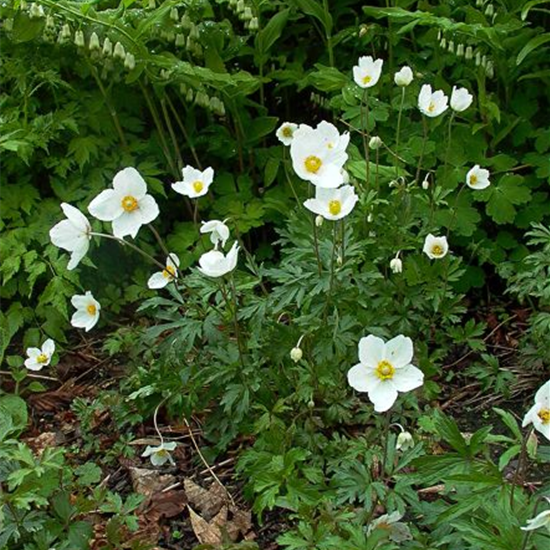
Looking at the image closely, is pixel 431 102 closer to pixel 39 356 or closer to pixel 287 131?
pixel 287 131

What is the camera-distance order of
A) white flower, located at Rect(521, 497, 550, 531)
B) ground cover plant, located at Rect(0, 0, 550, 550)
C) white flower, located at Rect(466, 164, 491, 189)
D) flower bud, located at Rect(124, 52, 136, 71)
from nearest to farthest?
white flower, located at Rect(521, 497, 550, 531) → ground cover plant, located at Rect(0, 0, 550, 550) → white flower, located at Rect(466, 164, 491, 189) → flower bud, located at Rect(124, 52, 136, 71)

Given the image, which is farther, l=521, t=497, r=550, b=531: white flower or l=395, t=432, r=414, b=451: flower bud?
l=395, t=432, r=414, b=451: flower bud

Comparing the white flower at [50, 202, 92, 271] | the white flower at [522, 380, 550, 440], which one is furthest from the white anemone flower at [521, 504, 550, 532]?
the white flower at [50, 202, 92, 271]

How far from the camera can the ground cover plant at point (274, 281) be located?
2041 millimetres

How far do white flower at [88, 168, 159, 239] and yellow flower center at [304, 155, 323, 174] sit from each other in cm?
42

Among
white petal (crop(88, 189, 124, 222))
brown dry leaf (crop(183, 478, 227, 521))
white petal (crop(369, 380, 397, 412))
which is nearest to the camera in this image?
white petal (crop(369, 380, 397, 412))

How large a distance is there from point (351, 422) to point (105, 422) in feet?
2.90

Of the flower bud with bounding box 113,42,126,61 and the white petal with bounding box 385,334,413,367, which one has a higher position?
the flower bud with bounding box 113,42,126,61

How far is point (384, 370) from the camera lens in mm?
1922

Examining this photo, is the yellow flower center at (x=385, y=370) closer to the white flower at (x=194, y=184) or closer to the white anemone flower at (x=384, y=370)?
the white anemone flower at (x=384, y=370)

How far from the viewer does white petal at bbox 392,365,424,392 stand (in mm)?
1887

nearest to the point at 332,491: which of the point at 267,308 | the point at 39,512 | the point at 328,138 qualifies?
the point at 267,308

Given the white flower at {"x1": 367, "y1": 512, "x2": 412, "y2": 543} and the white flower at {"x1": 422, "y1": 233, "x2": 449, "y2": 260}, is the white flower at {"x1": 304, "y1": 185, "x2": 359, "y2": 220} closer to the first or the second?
the white flower at {"x1": 422, "y1": 233, "x2": 449, "y2": 260}

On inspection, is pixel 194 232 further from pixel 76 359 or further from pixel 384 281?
pixel 384 281
